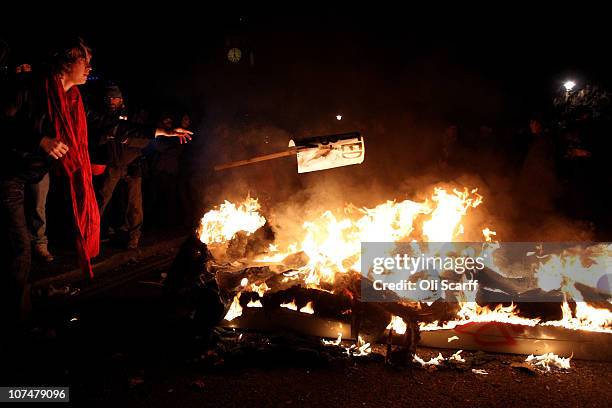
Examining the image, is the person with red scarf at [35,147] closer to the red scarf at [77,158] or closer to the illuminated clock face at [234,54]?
the red scarf at [77,158]

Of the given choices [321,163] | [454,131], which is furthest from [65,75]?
[454,131]

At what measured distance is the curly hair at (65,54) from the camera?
4.29 meters

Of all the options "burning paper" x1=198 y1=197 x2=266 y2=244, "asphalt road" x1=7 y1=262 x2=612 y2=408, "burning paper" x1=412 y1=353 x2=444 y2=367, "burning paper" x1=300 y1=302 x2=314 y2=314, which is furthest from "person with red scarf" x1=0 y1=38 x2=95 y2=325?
"burning paper" x1=412 y1=353 x2=444 y2=367

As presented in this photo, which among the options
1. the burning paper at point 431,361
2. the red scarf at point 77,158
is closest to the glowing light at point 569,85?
the burning paper at point 431,361

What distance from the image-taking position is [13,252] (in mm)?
4145

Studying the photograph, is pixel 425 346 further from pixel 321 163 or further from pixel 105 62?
pixel 105 62

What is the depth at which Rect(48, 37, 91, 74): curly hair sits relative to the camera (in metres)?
4.29

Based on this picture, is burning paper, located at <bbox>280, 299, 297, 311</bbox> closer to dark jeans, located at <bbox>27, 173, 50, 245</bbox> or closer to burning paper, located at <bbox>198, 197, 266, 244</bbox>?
burning paper, located at <bbox>198, 197, 266, 244</bbox>

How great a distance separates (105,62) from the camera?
13516 mm

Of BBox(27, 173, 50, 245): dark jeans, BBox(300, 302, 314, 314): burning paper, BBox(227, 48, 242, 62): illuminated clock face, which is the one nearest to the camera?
BBox(300, 302, 314, 314): burning paper

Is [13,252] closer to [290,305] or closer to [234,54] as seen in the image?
[290,305]

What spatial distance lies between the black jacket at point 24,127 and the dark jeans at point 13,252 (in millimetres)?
160

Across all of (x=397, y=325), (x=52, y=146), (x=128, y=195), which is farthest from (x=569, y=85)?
(x=52, y=146)

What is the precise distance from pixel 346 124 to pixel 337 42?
2.45m
